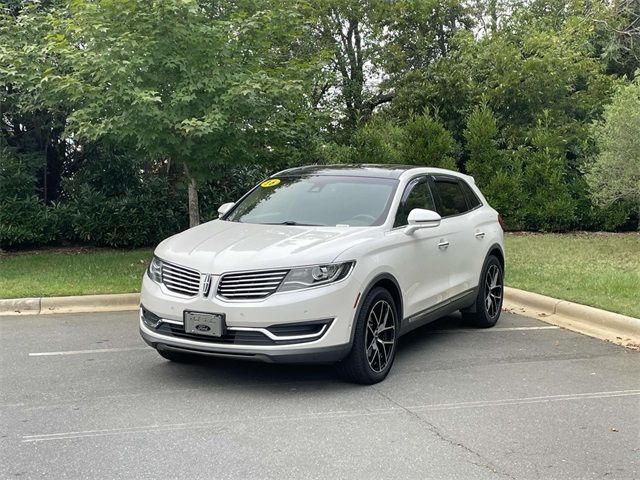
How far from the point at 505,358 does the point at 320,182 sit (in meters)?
2.38

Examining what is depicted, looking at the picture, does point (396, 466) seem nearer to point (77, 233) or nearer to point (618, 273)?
point (618, 273)

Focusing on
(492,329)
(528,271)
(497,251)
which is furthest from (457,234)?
(528,271)

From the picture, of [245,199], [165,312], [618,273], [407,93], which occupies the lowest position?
[618,273]

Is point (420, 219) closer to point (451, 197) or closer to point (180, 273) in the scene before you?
point (451, 197)

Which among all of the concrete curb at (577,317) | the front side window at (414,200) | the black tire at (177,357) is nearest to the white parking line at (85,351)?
the black tire at (177,357)

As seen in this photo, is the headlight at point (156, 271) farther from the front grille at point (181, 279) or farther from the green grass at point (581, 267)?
the green grass at point (581, 267)

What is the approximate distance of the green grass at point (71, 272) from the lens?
354 inches

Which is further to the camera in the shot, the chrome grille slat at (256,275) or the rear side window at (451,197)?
the rear side window at (451,197)

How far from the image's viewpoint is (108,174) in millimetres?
14398

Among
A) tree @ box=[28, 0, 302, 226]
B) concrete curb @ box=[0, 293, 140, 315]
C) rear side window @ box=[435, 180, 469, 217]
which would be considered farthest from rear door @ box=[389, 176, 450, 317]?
concrete curb @ box=[0, 293, 140, 315]

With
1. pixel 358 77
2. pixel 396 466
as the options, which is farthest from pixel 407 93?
pixel 396 466

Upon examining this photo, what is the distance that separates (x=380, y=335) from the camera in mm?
5426

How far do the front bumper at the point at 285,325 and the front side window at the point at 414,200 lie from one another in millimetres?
1229

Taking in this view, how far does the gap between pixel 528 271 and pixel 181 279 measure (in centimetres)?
682
